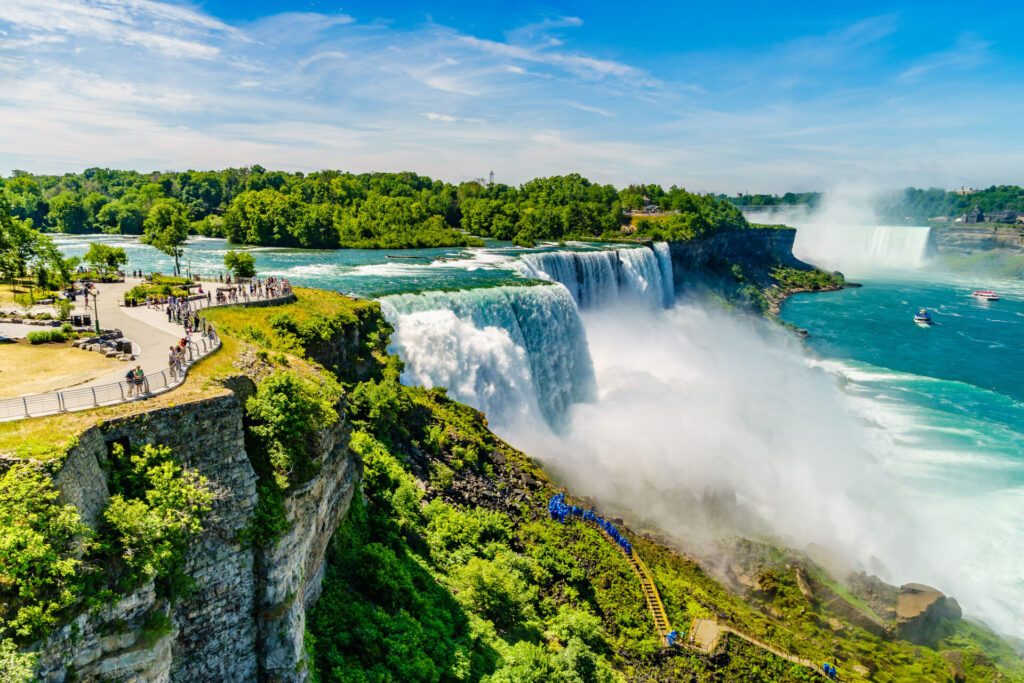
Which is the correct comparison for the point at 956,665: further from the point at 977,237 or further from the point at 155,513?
the point at 977,237

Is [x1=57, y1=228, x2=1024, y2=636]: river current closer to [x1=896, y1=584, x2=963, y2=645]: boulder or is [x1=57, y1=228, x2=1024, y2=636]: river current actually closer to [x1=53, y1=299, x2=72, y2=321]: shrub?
[x1=896, y1=584, x2=963, y2=645]: boulder

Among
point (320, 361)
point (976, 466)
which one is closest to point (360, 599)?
point (320, 361)

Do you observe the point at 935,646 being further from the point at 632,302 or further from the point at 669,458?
the point at 632,302

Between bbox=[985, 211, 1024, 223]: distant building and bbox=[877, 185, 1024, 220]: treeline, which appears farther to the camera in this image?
bbox=[877, 185, 1024, 220]: treeline

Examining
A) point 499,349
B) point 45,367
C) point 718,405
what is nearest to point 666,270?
point 718,405

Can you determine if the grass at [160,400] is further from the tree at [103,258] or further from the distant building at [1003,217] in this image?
the distant building at [1003,217]

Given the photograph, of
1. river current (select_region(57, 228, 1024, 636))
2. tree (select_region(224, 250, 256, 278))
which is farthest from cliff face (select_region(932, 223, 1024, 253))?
tree (select_region(224, 250, 256, 278))

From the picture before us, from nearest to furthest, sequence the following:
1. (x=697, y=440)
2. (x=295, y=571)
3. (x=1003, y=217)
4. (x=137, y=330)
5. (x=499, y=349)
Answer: (x=295, y=571)
(x=137, y=330)
(x=499, y=349)
(x=697, y=440)
(x=1003, y=217)
